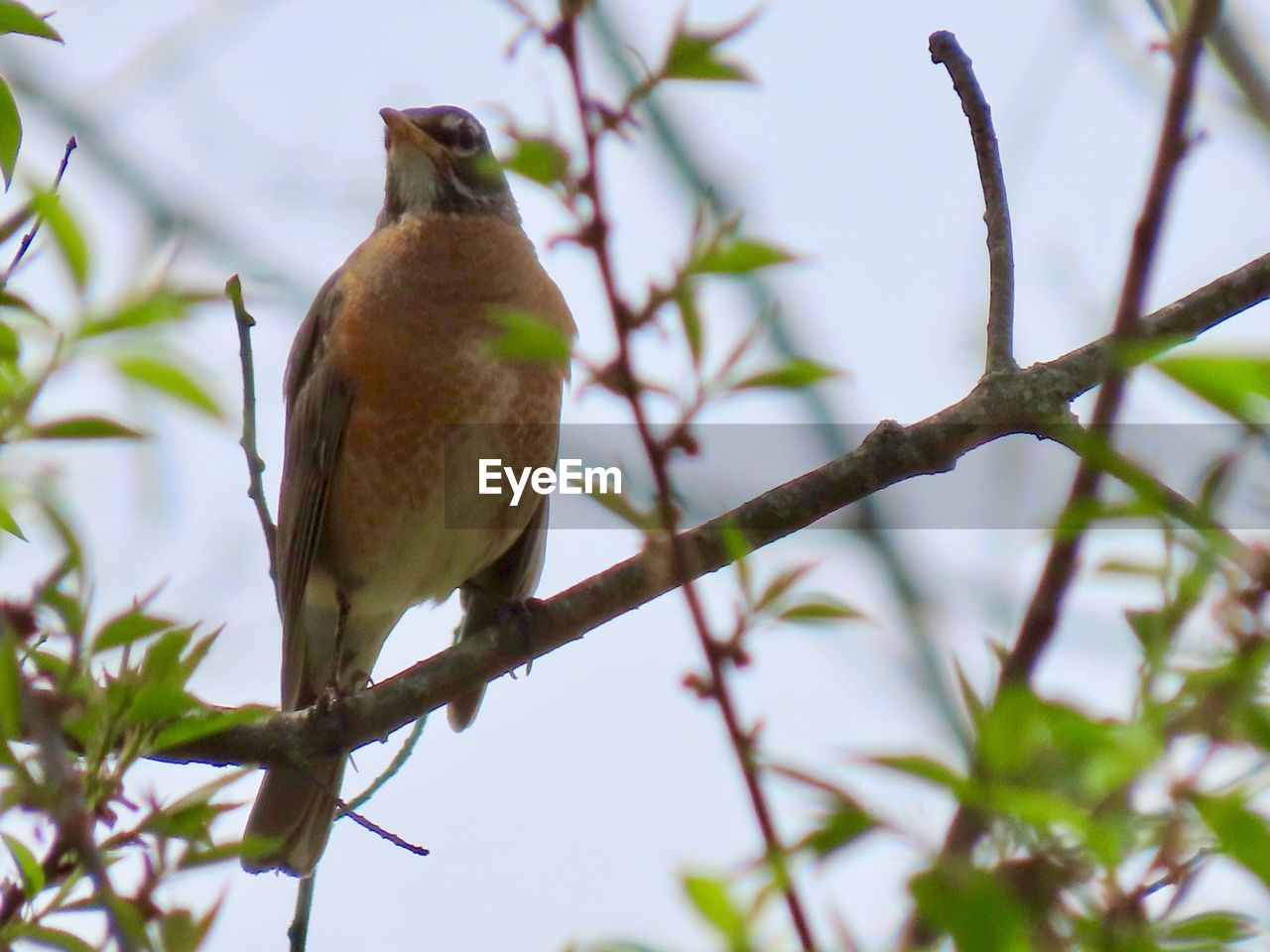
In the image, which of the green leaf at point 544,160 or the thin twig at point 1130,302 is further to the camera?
the green leaf at point 544,160

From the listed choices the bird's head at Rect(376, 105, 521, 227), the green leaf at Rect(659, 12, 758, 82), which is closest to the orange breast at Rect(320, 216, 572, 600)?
the bird's head at Rect(376, 105, 521, 227)

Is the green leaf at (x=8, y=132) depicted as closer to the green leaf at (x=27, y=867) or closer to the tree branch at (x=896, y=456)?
the green leaf at (x=27, y=867)

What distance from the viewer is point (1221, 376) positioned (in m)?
1.22

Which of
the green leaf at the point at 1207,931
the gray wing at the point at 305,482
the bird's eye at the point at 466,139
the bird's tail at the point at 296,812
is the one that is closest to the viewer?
the green leaf at the point at 1207,931

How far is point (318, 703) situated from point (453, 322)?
1822mm

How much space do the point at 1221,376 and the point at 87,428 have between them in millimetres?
1460

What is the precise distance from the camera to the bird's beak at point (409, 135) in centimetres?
607

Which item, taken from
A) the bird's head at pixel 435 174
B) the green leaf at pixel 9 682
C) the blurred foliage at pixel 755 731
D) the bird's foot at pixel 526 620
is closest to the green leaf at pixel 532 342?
the blurred foliage at pixel 755 731

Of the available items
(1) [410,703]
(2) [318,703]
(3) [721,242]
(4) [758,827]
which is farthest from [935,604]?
(4) [758,827]

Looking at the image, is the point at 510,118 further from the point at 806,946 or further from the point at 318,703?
the point at 318,703

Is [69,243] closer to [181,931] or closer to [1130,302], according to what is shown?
[181,931]

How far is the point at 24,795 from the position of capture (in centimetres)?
179

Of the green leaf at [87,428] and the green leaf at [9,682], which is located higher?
the green leaf at [87,428]

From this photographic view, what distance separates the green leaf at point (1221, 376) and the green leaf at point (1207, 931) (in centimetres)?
45
